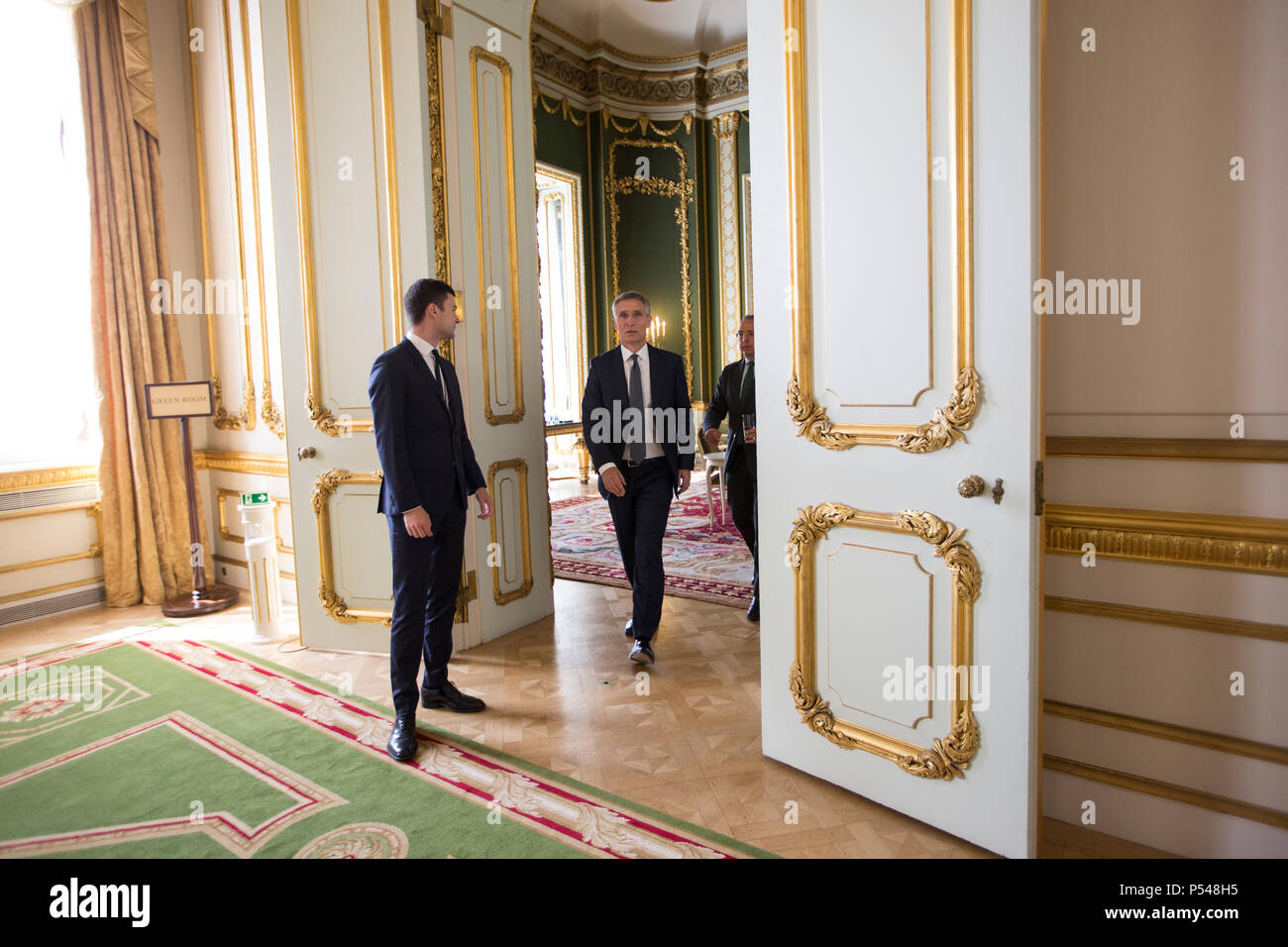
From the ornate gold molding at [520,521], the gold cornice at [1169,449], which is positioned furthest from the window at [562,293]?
the gold cornice at [1169,449]

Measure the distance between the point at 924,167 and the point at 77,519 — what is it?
515 cm

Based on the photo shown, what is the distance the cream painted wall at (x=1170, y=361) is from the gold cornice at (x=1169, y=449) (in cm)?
2

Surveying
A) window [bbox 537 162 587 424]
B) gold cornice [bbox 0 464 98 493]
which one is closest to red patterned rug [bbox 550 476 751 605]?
window [bbox 537 162 587 424]

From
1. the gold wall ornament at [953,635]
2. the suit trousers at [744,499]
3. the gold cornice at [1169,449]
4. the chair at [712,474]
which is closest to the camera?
the gold cornice at [1169,449]

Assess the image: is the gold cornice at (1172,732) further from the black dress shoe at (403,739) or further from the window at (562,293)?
the window at (562,293)

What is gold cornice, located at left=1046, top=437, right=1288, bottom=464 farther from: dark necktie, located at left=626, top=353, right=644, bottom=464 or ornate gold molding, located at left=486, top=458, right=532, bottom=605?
ornate gold molding, located at left=486, top=458, right=532, bottom=605

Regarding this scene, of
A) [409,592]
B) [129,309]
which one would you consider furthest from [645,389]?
[129,309]

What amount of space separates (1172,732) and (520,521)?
116 inches

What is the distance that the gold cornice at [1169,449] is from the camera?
1.77 m

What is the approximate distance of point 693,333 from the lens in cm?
992

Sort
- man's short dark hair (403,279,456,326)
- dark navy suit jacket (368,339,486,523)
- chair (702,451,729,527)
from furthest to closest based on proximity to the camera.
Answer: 1. chair (702,451,729,527)
2. man's short dark hair (403,279,456,326)
3. dark navy suit jacket (368,339,486,523)

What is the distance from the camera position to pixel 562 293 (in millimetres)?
9914

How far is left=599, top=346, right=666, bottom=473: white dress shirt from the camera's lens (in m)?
3.40

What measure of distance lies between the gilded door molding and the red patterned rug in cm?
226
